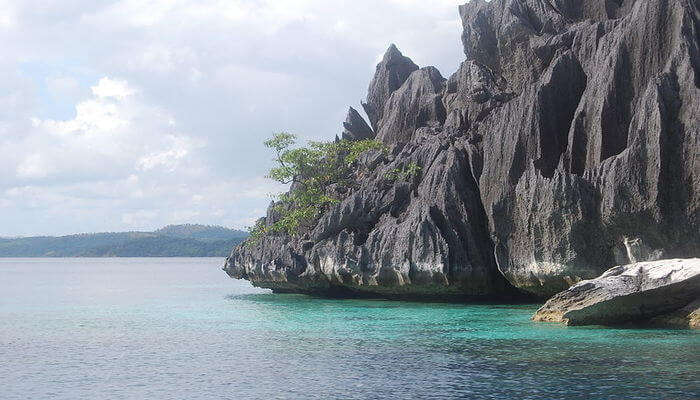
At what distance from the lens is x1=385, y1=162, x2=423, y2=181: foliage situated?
64438 mm

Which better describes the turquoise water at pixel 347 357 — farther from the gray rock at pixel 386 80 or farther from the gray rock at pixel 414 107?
the gray rock at pixel 386 80

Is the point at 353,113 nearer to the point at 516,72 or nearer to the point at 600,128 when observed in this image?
the point at 516,72

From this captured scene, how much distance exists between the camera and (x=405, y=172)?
65.2 metres

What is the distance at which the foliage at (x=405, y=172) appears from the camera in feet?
211

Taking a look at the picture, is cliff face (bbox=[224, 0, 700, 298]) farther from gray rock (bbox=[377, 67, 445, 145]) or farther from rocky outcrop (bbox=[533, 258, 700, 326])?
rocky outcrop (bbox=[533, 258, 700, 326])

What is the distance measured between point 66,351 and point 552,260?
94.4ft

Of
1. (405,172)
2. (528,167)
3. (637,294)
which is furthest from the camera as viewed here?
(405,172)

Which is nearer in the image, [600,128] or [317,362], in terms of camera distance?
[317,362]

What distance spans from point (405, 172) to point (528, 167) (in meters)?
14.5

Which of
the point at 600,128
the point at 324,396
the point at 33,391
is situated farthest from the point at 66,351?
the point at 600,128

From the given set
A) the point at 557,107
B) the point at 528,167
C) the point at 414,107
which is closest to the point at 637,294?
the point at 528,167

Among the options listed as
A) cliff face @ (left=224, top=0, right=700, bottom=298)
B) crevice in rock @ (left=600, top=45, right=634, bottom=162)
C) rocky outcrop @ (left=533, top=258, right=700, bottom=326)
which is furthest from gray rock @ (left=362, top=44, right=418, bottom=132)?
rocky outcrop @ (left=533, top=258, right=700, bottom=326)

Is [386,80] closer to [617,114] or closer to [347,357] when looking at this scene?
[617,114]

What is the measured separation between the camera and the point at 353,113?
86562 mm
